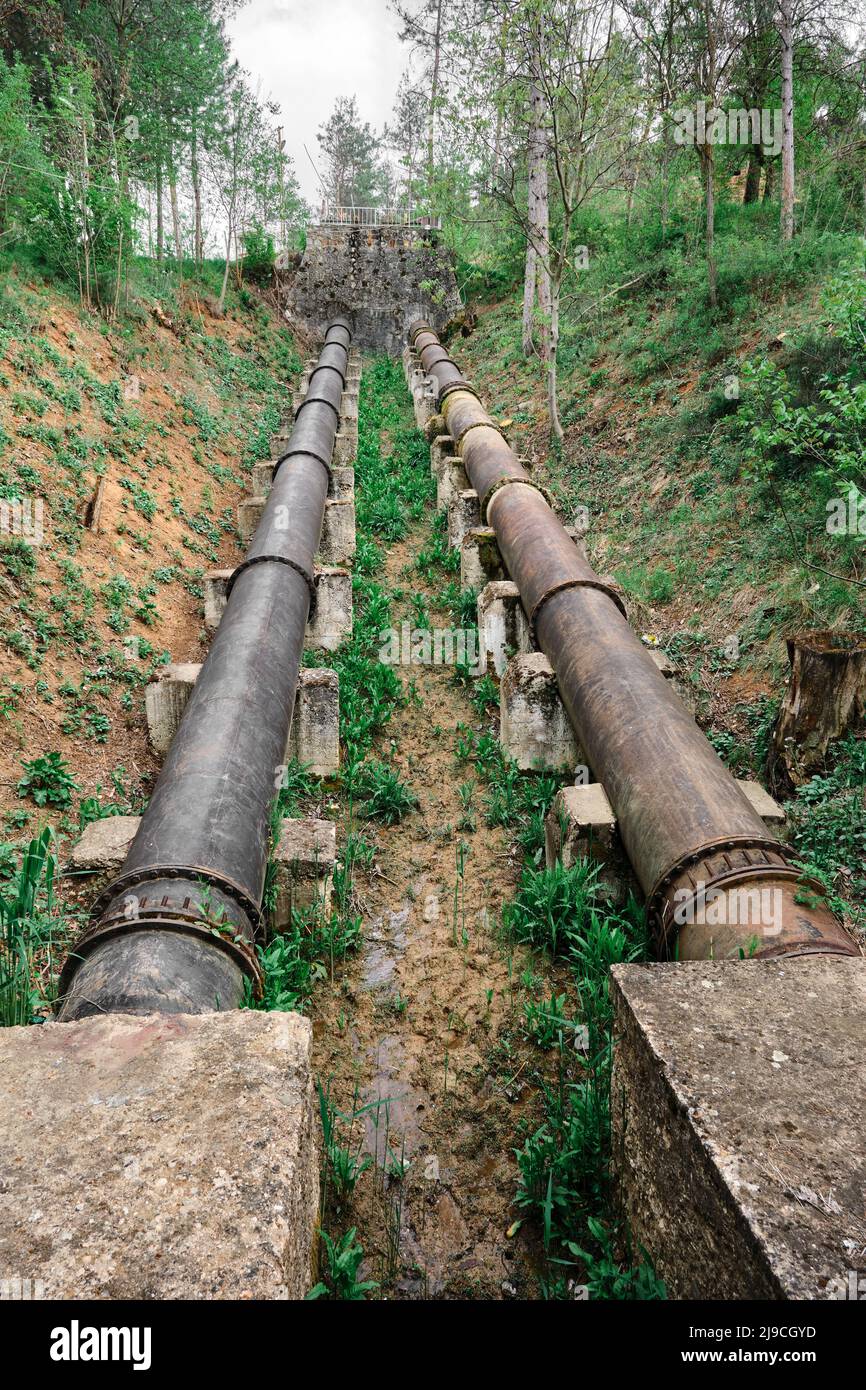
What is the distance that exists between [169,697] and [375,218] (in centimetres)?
2672

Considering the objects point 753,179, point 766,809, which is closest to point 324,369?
point 753,179

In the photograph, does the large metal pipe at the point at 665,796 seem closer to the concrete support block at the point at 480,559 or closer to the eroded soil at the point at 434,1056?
the eroded soil at the point at 434,1056

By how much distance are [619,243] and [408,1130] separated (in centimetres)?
1664

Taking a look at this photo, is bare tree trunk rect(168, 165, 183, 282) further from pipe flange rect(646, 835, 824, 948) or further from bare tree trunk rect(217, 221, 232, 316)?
pipe flange rect(646, 835, 824, 948)

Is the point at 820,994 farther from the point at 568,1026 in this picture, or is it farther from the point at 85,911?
the point at 85,911

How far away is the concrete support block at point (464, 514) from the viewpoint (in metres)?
8.39

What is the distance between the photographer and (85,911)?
12.3ft

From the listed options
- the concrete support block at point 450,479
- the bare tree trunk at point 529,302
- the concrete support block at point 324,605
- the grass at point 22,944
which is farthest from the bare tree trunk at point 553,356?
the grass at point 22,944

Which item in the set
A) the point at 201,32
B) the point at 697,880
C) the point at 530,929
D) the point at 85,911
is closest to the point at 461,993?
the point at 530,929

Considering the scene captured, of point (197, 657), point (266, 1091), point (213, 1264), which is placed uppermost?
point (197, 657)

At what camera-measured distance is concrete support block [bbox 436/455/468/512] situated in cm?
977

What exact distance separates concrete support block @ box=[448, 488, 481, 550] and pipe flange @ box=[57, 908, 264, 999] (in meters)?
5.92

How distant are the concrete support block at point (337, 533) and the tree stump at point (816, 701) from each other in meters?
5.06

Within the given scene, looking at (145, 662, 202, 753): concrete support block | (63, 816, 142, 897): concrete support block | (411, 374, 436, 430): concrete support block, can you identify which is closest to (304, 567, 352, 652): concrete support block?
(145, 662, 202, 753): concrete support block
